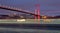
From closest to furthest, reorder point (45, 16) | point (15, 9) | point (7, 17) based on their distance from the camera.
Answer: point (45, 16) → point (7, 17) → point (15, 9)

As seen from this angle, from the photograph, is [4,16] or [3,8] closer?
[4,16]

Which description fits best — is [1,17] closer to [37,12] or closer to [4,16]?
[4,16]

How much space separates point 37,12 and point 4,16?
4.06 m

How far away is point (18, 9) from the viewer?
2553cm

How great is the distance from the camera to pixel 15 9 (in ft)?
84.2

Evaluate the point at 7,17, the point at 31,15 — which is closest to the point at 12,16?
the point at 7,17

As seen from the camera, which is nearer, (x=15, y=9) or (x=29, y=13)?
(x=29, y=13)

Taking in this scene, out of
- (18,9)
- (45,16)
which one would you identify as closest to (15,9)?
(18,9)

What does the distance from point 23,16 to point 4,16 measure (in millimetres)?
2196

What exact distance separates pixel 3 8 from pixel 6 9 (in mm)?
465

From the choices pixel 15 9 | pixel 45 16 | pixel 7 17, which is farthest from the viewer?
pixel 15 9

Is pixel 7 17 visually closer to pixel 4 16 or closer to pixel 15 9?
pixel 4 16

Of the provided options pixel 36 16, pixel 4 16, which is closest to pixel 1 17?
pixel 4 16

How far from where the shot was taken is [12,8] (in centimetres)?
2586
